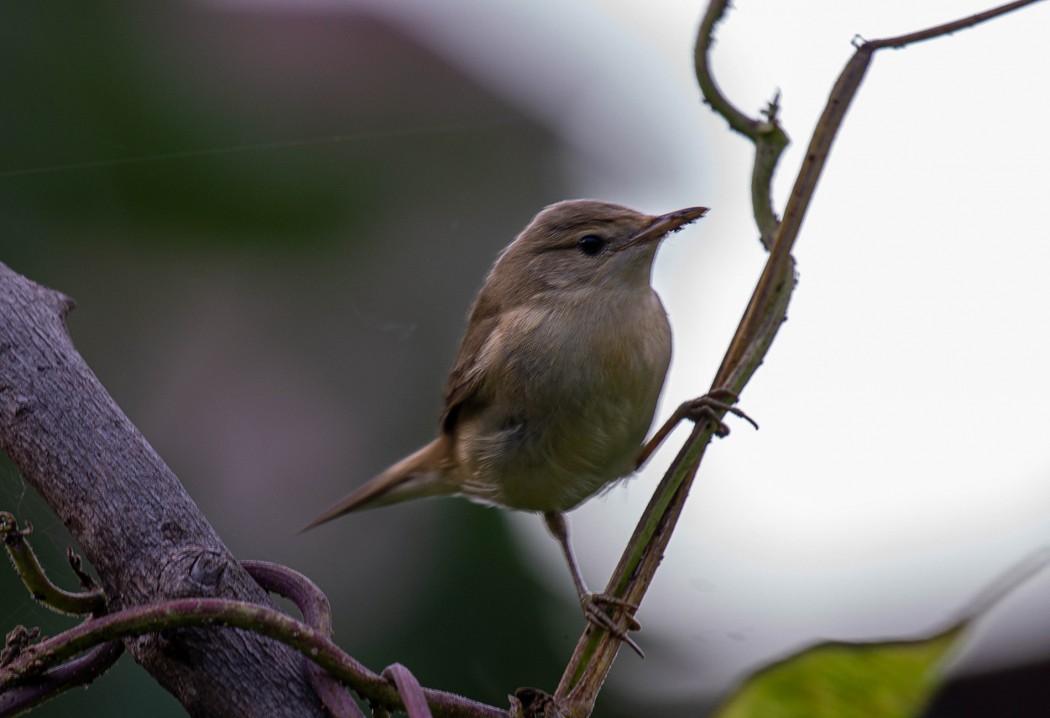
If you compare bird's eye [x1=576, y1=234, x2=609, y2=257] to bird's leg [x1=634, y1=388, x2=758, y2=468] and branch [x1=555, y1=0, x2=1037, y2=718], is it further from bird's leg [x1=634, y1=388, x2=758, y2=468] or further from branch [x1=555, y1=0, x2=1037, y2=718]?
branch [x1=555, y1=0, x2=1037, y2=718]

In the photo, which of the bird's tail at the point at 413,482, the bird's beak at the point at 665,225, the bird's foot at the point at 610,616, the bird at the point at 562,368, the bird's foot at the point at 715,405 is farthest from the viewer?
the bird's tail at the point at 413,482

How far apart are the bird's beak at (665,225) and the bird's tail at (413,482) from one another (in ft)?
2.45

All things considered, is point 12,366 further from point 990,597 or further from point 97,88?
point 97,88

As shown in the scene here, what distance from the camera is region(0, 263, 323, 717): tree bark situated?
0.84 meters

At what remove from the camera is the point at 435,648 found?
2508 mm

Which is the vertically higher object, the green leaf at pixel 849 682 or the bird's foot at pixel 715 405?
the bird's foot at pixel 715 405

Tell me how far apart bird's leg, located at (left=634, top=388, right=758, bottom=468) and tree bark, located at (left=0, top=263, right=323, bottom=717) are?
0.51 meters

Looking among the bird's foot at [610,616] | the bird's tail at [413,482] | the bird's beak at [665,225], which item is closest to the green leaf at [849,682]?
the bird's foot at [610,616]

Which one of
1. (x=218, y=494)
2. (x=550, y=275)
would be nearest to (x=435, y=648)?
(x=218, y=494)

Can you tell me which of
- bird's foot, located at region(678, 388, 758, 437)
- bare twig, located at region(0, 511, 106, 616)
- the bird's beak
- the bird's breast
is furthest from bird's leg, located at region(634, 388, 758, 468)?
bare twig, located at region(0, 511, 106, 616)

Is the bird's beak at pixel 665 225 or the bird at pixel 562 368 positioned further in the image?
the bird at pixel 562 368

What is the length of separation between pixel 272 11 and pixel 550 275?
47.9 inches

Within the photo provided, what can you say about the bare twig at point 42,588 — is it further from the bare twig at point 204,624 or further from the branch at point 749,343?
the branch at point 749,343

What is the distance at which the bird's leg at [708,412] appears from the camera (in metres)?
1.15
